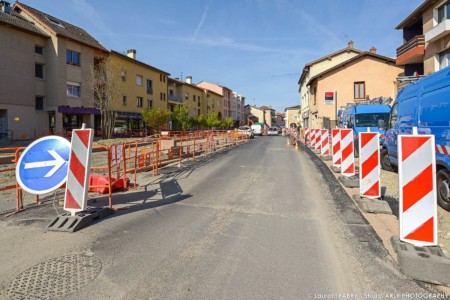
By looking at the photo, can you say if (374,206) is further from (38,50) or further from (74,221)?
(38,50)

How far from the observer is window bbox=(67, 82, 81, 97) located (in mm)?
29078

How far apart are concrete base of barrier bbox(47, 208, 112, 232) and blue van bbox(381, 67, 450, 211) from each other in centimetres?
629

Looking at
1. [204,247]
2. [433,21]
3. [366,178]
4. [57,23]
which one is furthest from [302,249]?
[57,23]

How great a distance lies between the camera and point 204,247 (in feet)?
13.1

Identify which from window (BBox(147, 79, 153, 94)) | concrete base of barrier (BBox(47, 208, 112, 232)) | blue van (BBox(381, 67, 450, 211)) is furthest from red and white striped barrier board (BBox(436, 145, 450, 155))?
window (BBox(147, 79, 153, 94))

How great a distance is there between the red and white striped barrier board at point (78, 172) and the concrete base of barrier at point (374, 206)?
499cm

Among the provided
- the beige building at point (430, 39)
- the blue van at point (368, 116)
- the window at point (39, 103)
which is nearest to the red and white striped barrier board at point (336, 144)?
the blue van at point (368, 116)

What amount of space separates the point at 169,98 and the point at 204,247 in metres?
47.9

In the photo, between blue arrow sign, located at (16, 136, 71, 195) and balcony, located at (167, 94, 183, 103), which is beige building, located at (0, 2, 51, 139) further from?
blue arrow sign, located at (16, 136, 71, 195)

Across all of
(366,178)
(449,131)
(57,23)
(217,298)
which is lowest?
(217,298)

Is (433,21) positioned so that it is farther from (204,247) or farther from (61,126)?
(61,126)

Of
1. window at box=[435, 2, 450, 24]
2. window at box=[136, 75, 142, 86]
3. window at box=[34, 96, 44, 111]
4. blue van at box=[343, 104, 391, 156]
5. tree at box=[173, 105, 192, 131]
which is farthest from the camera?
tree at box=[173, 105, 192, 131]

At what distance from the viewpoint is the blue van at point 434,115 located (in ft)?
17.7

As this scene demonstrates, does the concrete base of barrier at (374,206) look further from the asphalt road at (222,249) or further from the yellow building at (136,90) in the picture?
the yellow building at (136,90)
